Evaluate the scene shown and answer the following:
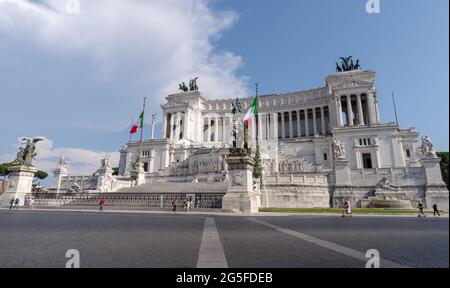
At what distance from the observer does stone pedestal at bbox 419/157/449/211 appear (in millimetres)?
36000

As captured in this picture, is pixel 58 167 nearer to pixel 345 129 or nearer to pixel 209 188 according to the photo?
pixel 209 188

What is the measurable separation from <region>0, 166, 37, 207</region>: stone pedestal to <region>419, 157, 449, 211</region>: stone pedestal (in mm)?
49338

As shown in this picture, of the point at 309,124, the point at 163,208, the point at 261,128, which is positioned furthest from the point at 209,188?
the point at 309,124

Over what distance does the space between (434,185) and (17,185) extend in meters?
50.9

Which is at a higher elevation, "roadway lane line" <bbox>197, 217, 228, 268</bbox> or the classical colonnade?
the classical colonnade

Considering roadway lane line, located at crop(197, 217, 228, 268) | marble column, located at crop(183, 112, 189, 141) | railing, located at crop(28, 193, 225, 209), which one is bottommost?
roadway lane line, located at crop(197, 217, 228, 268)

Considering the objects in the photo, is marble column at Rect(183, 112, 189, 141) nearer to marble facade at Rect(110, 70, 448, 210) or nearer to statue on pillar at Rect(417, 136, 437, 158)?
marble facade at Rect(110, 70, 448, 210)

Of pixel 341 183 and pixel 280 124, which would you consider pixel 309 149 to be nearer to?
pixel 341 183

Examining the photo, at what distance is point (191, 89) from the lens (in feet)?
324

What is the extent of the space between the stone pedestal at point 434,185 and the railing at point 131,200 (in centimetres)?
3160

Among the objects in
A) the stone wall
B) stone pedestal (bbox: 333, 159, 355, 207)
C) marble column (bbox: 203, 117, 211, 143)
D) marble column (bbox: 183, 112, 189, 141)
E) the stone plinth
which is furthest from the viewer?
marble column (bbox: 203, 117, 211, 143)

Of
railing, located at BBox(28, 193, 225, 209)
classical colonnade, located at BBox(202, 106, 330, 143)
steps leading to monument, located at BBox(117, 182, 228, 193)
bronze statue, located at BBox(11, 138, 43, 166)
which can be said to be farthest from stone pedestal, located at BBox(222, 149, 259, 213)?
classical colonnade, located at BBox(202, 106, 330, 143)

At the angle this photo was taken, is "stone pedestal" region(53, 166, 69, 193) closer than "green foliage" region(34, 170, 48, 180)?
Yes
